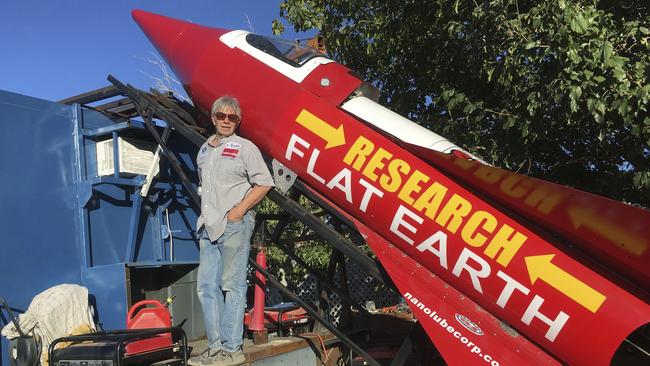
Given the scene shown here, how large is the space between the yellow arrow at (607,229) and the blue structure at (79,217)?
12.0ft

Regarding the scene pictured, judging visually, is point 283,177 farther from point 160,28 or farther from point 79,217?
point 160,28

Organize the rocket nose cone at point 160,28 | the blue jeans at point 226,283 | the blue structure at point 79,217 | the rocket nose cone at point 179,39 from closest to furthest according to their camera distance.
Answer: the blue jeans at point 226,283
the blue structure at point 79,217
the rocket nose cone at point 179,39
the rocket nose cone at point 160,28

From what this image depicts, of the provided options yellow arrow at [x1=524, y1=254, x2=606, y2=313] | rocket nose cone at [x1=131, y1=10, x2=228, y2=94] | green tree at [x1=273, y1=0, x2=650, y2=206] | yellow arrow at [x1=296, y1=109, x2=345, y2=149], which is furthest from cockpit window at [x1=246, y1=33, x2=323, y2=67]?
yellow arrow at [x1=524, y1=254, x2=606, y2=313]

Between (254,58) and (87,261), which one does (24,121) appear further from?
(254,58)

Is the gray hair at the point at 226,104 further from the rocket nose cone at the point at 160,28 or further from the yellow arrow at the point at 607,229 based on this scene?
the yellow arrow at the point at 607,229

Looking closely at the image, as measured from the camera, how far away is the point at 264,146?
4.35 m

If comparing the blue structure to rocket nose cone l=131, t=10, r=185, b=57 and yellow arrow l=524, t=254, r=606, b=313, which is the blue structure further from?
yellow arrow l=524, t=254, r=606, b=313

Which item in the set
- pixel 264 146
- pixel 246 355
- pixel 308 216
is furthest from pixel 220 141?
pixel 246 355

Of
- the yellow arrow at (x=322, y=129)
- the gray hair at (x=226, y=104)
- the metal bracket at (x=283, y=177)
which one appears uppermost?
the gray hair at (x=226, y=104)

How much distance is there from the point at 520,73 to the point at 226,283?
272 centimetres

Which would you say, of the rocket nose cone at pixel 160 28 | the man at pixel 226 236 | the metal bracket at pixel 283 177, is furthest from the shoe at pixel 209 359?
the rocket nose cone at pixel 160 28

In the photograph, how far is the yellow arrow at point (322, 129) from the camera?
3.91m

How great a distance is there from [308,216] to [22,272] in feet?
7.96

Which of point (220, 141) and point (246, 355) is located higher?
point (220, 141)
